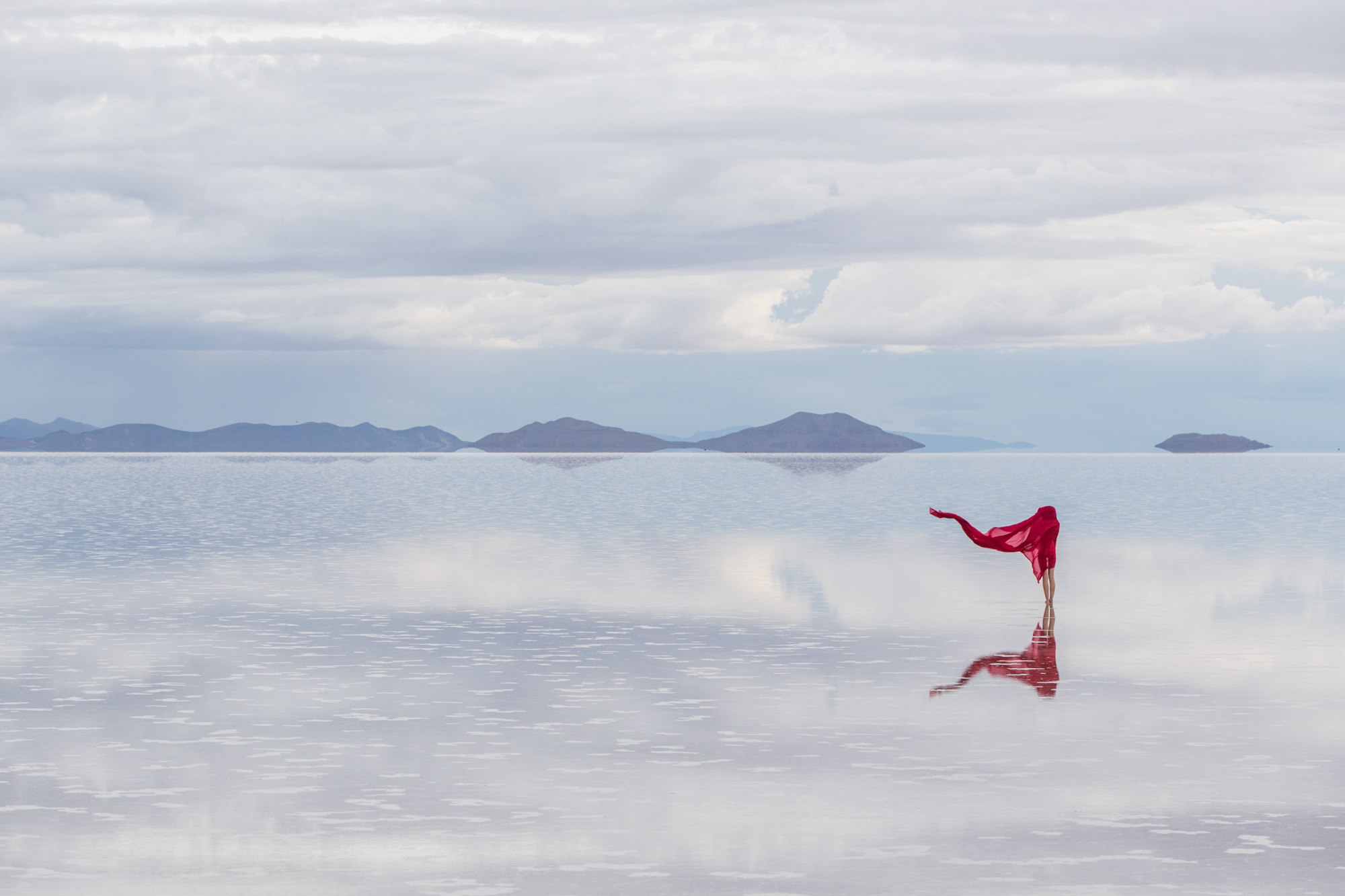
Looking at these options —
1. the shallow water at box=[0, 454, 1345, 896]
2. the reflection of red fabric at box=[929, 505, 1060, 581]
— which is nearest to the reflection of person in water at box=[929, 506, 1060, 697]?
the reflection of red fabric at box=[929, 505, 1060, 581]

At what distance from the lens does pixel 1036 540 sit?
2964 centimetres

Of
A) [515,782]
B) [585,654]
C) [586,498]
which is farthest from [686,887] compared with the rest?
[586,498]

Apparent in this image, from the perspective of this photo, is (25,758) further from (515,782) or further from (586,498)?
(586,498)

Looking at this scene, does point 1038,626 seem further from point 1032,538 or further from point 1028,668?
point 1028,668

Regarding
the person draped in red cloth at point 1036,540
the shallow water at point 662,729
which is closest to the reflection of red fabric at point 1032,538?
the person draped in red cloth at point 1036,540

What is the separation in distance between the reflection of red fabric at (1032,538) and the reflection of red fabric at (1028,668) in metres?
5.46

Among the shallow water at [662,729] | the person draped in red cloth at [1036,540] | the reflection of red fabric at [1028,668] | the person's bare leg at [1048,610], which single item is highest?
the person draped in red cloth at [1036,540]

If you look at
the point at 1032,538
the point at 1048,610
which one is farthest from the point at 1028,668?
the point at 1032,538

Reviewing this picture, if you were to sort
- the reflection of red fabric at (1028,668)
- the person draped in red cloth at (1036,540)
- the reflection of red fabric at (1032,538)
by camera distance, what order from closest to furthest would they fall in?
1. the reflection of red fabric at (1028,668)
2. the person draped in red cloth at (1036,540)
3. the reflection of red fabric at (1032,538)

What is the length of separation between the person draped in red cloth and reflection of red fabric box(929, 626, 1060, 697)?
530 centimetres

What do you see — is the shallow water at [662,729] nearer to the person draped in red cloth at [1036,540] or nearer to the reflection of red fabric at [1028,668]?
the reflection of red fabric at [1028,668]

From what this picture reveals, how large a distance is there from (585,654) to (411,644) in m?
3.17

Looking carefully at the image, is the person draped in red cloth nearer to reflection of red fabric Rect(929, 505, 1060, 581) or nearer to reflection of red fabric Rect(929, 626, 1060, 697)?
reflection of red fabric Rect(929, 505, 1060, 581)

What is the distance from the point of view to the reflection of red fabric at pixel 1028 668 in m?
19.5
